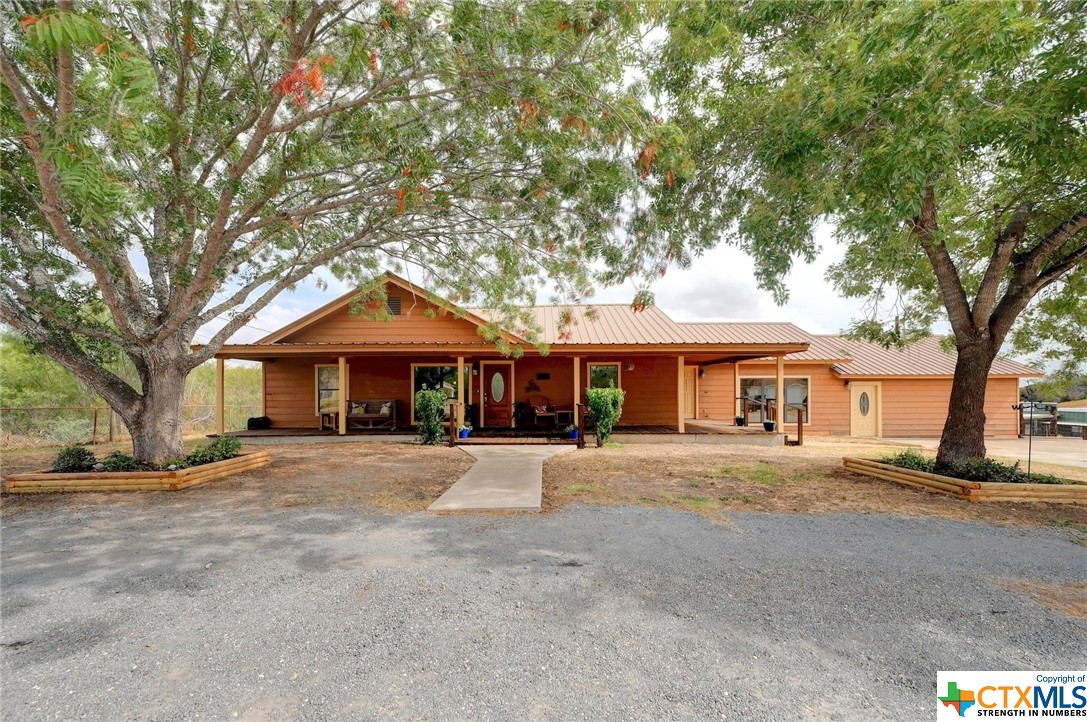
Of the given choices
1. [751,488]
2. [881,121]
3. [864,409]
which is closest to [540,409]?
[751,488]

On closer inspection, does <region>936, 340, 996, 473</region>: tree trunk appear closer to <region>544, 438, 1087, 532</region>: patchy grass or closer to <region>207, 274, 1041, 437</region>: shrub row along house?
<region>544, 438, 1087, 532</region>: patchy grass

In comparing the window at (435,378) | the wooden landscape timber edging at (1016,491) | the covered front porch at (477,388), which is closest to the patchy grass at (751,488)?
the wooden landscape timber edging at (1016,491)

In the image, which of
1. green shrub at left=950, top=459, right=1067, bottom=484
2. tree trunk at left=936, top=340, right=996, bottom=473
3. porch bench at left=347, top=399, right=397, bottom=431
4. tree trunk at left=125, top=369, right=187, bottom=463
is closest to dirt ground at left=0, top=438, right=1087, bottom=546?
green shrub at left=950, top=459, right=1067, bottom=484

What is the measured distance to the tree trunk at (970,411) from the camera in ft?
23.0

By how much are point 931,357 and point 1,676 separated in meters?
23.0

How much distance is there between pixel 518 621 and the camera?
2.89 metres

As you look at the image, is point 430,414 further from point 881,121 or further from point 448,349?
point 881,121

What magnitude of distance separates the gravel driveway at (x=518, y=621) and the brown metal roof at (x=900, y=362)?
1299 cm

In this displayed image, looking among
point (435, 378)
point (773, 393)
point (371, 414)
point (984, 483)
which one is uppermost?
point (435, 378)

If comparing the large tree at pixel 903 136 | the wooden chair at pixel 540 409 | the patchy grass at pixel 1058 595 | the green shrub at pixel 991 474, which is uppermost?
the large tree at pixel 903 136

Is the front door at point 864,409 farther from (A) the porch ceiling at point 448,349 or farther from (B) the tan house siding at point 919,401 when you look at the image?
(A) the porch ceiling at point 448,349

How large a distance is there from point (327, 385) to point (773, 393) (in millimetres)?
14892

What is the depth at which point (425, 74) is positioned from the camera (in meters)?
5.32

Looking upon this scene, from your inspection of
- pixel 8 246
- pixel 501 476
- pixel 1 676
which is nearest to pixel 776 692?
pixel 1 676
